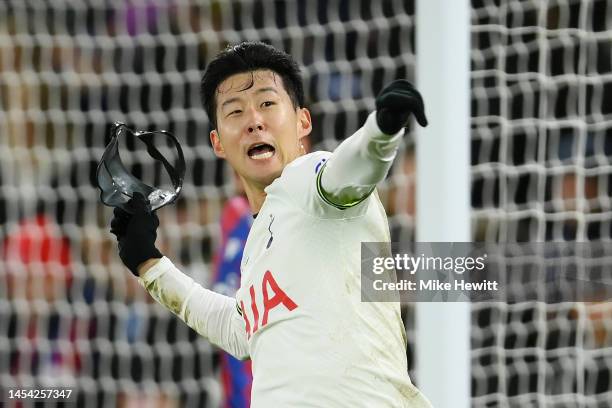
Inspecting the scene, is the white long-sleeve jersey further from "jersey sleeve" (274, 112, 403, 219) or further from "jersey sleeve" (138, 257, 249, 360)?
"jersey sleeve" (138, 257, 249, 360)

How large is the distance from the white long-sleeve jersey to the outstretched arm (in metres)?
0.02

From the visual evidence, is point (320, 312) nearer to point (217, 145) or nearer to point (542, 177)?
point (217, 145)

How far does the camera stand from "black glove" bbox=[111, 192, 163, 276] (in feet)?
9.52

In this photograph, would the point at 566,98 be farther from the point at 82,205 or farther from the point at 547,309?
the point at 82,205

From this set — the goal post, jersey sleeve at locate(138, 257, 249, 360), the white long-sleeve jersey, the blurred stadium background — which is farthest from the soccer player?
the blurred stadium background

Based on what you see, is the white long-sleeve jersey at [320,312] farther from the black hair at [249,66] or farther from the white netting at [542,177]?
the white netting at [542,177]

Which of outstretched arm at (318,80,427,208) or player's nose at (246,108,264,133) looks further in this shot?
player's nose at (246,108,264,133)

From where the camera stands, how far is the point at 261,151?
8.78ft

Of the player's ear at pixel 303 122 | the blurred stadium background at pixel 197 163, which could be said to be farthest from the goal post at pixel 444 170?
the blurred stadium background at pixel 197 163

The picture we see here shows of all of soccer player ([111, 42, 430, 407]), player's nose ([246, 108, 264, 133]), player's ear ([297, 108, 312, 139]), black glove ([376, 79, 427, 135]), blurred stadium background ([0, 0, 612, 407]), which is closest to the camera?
black glove ([376, 79, 427, 135])

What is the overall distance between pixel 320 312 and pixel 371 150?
375 mm

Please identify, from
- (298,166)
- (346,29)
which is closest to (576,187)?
(346,29)

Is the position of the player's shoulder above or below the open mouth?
below

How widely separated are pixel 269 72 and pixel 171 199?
0.43 meters
